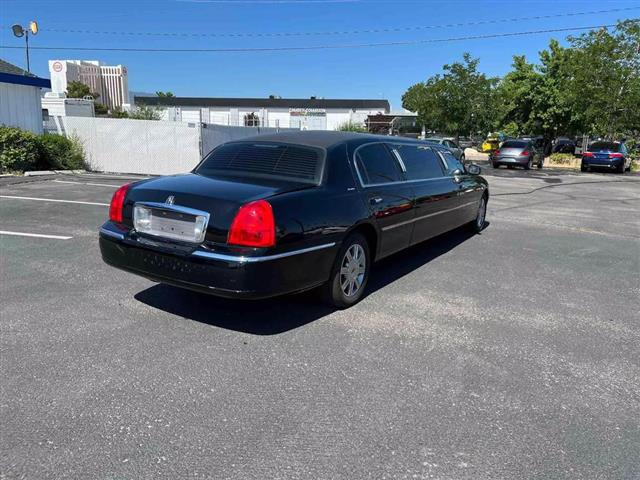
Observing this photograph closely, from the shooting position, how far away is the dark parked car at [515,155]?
25.1 metres

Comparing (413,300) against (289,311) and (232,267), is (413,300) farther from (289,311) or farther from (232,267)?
(232,267)

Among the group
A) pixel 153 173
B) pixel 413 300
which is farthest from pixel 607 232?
pixel 153 173

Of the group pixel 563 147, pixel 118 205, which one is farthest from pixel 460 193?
pixel 563 147

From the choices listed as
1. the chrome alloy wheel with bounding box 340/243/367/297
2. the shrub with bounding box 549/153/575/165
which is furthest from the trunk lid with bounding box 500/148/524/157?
the chrome alloy wheel with bounding box 340/243/367/297

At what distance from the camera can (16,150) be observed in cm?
1427

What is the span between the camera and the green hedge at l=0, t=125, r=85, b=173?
46.6ft

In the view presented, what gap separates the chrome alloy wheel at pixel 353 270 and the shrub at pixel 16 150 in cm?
1321

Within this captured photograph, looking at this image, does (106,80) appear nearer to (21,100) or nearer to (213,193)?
(21,100)

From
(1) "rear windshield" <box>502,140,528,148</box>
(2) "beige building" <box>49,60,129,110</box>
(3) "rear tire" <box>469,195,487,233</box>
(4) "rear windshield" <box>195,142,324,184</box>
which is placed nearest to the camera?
(4) "rear windshield" <box>195,142,324,184</box>

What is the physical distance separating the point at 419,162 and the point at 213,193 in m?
3.03

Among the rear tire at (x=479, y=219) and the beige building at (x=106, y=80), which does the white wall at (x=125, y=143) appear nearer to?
the rear tire at (x=479, y=219)

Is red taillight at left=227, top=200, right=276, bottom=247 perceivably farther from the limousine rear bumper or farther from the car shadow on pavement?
the car shadow on pavement

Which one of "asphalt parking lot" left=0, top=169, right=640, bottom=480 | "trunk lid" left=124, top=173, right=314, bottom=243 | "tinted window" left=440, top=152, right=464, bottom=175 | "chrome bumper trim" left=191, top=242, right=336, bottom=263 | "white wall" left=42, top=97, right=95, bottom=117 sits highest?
"white wall" left=42, top=97, right=95, bottom=117

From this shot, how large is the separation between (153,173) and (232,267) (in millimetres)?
14862
